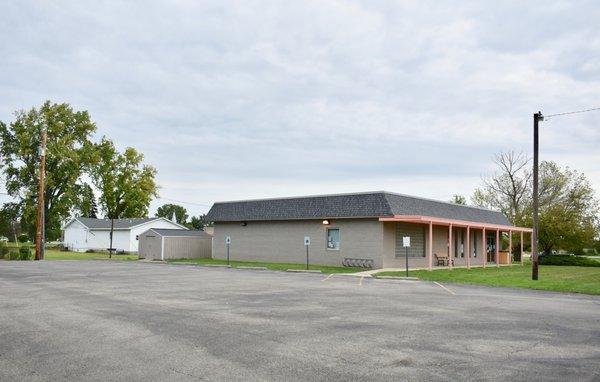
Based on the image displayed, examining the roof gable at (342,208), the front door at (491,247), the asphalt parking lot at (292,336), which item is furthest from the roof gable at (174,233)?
Answer: the asphalt parking lot at (292,336)

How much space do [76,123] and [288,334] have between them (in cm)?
5278

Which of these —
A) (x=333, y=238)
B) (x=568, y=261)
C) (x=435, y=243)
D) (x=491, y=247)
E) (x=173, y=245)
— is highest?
(x=333, y=238)

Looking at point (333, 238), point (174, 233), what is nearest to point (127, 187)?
point (174, 233)

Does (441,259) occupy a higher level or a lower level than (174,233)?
lower

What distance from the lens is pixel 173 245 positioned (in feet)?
141

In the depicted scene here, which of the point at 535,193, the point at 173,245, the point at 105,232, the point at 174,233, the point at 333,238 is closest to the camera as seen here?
the point at 535,193

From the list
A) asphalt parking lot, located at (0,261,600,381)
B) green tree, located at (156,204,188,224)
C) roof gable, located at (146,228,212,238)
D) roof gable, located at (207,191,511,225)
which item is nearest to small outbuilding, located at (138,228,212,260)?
roof gable, located at (146,228,212,238)

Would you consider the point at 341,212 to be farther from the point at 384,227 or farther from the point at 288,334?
the point at 288,334

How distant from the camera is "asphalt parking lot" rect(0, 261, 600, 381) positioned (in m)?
6.86

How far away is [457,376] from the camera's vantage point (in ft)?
21.9

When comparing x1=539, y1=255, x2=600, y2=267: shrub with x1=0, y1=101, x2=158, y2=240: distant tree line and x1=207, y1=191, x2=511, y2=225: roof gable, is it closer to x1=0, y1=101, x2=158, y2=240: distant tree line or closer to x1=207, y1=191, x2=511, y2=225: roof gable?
x1=207, y1=191, x2=511, y2=225: roof gable

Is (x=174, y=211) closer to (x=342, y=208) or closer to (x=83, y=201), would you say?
(x=83, y=201)

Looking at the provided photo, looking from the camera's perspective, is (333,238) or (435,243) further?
(435,243)

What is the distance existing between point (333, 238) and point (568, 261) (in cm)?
2198
